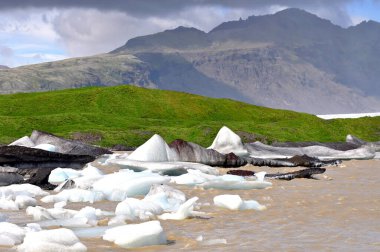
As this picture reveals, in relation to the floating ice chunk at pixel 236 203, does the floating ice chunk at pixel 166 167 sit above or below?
above

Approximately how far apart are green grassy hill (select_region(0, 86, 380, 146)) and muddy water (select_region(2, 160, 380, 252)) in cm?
4285

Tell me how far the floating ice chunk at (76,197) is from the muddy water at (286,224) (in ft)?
2.05

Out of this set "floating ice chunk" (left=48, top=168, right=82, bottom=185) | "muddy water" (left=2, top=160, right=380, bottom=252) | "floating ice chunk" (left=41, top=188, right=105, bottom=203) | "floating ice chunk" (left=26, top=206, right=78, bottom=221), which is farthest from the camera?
"floating ice chunk" (left=48, top=168, right=82, bottom=185)

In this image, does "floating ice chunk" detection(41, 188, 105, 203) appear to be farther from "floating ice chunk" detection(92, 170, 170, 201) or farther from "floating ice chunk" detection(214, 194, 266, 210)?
"floating ice chunk" detection(214, 194, 266, 210)

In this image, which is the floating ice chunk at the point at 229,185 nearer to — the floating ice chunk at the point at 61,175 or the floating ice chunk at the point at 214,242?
the floating ice chunk at the point at 61,175

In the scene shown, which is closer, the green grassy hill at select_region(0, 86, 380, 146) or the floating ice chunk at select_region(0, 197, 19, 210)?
the floating ice chunk at select_region(0, 197, 19, 210)

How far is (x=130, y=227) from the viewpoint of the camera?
11.1 metres

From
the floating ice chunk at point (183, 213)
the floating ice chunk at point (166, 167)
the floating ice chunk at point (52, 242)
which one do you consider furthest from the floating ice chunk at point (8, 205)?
the floating ice chunk at point (166, 167)

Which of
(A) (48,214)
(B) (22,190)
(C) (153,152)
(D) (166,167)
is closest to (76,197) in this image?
(B) (22,190)

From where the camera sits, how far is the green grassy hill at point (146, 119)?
66188 mm

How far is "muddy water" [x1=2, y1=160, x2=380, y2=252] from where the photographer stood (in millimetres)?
10945

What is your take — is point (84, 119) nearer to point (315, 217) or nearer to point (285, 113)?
point (285, 113)

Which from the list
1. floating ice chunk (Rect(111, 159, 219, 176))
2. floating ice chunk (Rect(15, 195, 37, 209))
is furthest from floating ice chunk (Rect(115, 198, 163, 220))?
floating ice chunk (Rect(111, 159, 219, 176))

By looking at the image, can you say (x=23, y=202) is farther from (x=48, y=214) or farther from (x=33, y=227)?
(x=33, y=227)
